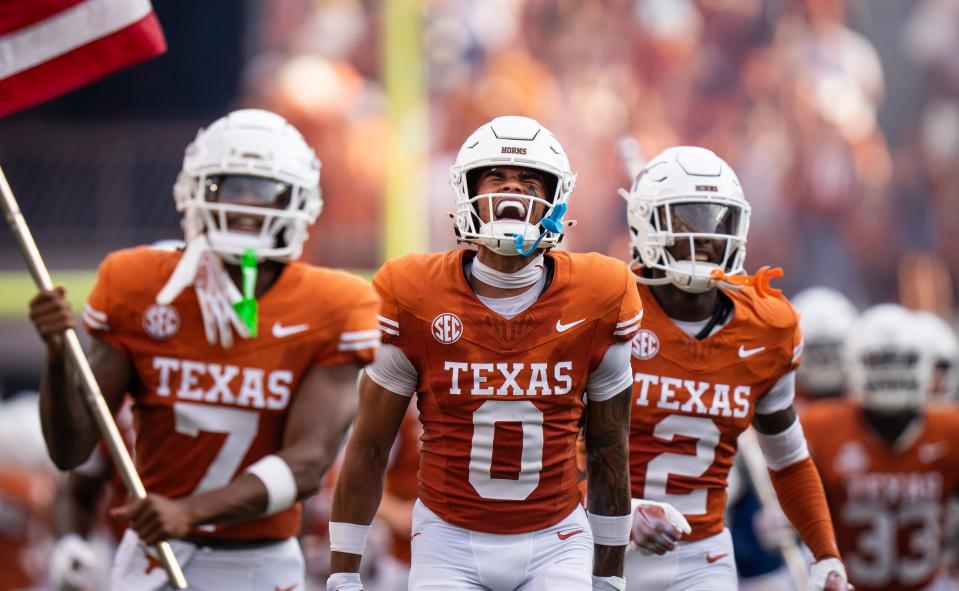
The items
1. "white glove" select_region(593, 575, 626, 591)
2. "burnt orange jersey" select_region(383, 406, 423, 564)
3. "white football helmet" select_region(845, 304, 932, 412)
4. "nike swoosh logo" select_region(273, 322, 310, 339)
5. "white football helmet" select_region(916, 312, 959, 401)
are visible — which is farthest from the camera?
"white football helmet" select_region(916, 312, 959, 401)

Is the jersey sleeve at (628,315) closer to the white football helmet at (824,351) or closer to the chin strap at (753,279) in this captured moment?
the chin strap at (753,279)

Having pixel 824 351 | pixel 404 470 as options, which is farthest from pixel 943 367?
pixel 404 470

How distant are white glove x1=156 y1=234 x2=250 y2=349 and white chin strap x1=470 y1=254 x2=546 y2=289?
2.19ft

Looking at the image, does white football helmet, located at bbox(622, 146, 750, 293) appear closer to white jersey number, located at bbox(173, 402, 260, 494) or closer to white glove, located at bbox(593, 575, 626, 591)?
white glove, located at bbox(593, 575, 626, 591)

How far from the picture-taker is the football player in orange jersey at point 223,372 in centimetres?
435

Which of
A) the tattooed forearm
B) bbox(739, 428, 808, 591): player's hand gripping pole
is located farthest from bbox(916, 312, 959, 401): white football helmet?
the tattooed forearm

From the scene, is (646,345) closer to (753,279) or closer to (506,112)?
(753,279)

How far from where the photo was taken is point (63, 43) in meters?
4.71

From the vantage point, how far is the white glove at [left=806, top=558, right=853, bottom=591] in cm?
477

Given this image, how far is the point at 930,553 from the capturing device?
22.1 ft

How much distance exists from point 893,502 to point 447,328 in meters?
3.25

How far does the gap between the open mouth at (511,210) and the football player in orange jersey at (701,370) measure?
810 mm

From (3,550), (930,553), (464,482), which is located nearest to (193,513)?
(464,482)

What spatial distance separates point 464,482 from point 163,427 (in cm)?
84
